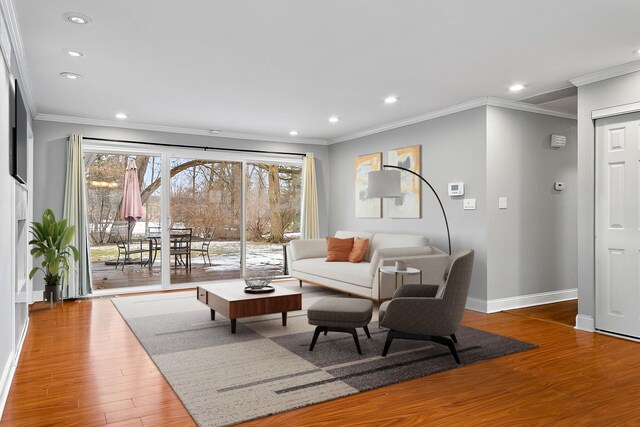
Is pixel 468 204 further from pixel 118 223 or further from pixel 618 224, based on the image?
pixel 118 223

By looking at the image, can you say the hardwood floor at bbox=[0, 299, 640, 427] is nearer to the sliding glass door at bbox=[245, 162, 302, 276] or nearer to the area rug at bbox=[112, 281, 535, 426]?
the area rug at bbox=[112, 281, 535, 426]

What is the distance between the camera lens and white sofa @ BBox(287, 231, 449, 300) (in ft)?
16.5

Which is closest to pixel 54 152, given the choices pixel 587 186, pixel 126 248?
pixel 126 248

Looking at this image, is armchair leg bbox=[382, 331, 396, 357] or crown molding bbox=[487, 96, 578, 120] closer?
armchair leg bbox=[382, 331, 396, 357]

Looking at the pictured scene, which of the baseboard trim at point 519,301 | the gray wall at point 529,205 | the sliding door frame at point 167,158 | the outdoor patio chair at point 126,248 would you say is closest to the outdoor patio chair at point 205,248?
the sliding door frame at point 167,158

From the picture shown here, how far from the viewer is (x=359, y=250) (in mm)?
6277

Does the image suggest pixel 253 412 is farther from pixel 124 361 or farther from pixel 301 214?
pixel 301 214

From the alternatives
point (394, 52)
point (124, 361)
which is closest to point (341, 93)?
point (394, 52)

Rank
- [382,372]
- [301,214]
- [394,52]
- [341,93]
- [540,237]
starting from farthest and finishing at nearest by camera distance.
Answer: [301,214]
[540,237]
[341,93]
[394,52]
[382,372]

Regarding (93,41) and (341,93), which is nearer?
(93,41)

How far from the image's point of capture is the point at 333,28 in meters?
3.26

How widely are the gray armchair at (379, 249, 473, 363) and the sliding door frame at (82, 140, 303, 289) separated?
4.41 meters

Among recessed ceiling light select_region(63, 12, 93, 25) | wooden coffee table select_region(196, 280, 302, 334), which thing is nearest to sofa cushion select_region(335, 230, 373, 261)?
wooden coffee table select_region(196, 280, 302, 334)

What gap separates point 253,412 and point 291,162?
5784 millimetres
